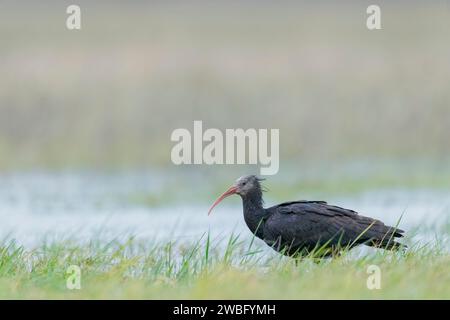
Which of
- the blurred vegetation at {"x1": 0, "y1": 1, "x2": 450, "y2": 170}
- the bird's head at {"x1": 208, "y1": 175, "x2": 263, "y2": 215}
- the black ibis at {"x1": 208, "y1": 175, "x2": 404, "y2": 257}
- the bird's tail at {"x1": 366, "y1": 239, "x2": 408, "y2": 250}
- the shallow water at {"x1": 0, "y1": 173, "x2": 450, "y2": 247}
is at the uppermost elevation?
the blurred vegetation at {"x1": 0, "y1": 1, "x2": 450, "y2": 170}

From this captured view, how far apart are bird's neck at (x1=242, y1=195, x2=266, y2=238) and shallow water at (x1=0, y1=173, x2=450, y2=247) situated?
1.96m

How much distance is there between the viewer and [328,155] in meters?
21.5

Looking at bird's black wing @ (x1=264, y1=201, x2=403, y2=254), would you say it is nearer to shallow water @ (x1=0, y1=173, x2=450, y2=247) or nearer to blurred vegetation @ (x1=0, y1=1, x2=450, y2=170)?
shallow water @ (x1=0, y1=173, x2=450, y2=247)

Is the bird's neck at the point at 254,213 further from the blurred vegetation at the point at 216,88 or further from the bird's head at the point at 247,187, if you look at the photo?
the blurred vegetation at the point at 216,88

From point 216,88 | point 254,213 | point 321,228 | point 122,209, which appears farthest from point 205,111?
point 321,228

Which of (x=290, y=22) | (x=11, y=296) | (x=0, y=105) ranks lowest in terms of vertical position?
(x=11, y=296)

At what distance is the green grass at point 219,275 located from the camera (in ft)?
29.1

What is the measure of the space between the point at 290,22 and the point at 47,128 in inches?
330

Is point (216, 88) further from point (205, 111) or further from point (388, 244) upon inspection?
point (388, 244)

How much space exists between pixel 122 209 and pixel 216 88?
21.3 feet

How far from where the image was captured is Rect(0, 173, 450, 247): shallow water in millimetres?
14555

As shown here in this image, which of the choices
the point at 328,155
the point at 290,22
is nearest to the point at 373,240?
the point at 328,155

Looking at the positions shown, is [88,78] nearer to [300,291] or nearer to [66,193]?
[66,193]

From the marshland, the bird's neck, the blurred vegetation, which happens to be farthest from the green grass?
the blurred vegetation
